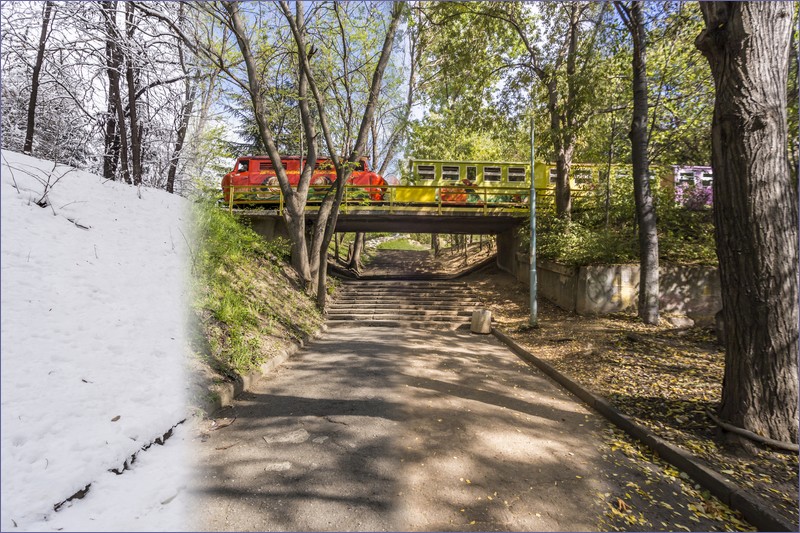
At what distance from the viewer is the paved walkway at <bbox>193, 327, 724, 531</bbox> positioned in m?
2.86

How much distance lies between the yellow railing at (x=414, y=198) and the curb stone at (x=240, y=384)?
9.64 metres

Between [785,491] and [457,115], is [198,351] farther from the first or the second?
[457,115]

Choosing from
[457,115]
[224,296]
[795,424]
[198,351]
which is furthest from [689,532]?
[457,115]

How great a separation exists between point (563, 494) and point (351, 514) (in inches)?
67.0

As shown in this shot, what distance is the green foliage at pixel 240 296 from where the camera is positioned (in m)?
6.20

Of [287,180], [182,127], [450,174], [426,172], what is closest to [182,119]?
[182,127]

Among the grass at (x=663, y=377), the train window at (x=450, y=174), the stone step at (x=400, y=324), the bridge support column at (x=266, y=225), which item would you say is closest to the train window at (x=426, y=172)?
the train window at (x=450, y=174)

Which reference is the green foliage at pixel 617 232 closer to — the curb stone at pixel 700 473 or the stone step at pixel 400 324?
the stone step at pixel 400 324

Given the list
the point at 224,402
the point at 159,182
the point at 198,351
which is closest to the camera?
the point at 224,402

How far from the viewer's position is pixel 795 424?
3662 millimetres

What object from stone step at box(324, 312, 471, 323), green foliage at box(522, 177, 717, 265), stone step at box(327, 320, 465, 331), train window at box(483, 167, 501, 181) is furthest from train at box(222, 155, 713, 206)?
stone step at box(327, 320, 465, 331)

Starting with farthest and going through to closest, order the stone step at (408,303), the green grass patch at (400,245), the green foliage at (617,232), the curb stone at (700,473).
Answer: the green grass patch at (400,245) < the stone step at (408,303) < the green foliage at (617,232) < the curb stone at (700,473)

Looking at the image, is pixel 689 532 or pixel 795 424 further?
pixel 795 424

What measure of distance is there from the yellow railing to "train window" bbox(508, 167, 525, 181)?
1027 mm
